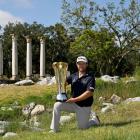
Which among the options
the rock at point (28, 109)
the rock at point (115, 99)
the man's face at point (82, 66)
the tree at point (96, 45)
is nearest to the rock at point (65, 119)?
the man's face at point (82, 66)

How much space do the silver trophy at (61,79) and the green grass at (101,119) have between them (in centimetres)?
70

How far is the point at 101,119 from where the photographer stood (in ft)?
40.9

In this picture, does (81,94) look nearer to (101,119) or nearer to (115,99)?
(101,119)

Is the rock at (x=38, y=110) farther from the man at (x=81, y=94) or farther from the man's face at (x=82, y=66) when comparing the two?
the man's face at (x=82, y=66)

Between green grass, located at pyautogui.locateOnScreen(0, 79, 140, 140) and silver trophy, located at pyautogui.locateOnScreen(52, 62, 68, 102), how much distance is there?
2.30ft

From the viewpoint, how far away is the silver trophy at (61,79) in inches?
414

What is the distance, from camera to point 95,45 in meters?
45.9

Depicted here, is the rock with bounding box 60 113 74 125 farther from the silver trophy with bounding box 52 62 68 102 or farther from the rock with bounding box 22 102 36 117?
the rock with bounding box 22 102 36 117

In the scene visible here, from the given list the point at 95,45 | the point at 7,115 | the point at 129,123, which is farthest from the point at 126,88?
the point at 95,45

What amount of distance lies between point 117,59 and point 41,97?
30.5 meters

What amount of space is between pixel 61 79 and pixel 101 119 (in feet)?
7.64

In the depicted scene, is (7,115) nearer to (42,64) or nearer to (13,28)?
(42,64)

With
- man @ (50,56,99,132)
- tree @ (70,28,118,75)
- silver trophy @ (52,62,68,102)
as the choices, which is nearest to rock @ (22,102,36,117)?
man @ (50,56,99,132)

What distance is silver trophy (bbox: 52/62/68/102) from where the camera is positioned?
10523 mm
